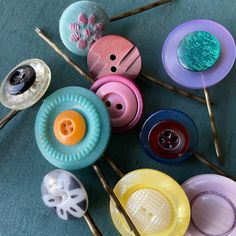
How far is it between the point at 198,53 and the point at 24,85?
0.38 m

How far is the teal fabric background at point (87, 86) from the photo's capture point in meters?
0.83

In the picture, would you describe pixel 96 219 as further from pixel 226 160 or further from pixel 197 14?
pixel 197 14

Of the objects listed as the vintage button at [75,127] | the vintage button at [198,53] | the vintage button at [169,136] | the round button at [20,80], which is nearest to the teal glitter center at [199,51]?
the vintage button at [198,53]

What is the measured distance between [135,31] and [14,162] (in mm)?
419

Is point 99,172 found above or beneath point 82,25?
beneath

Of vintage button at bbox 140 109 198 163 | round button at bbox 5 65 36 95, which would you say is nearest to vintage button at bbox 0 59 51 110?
round button at bbox 5 65 36 95

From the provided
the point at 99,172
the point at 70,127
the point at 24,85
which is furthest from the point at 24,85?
the point at 99,172

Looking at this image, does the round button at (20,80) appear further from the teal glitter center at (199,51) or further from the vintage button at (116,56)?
the teal glitter center at (199,51)

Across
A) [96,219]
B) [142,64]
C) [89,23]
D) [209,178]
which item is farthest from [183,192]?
[89,23]

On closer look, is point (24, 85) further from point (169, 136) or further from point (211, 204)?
point (211, 204)

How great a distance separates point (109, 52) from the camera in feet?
2.75

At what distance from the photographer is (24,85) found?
0.79 metres

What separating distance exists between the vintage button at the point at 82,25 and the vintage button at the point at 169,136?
0.22m

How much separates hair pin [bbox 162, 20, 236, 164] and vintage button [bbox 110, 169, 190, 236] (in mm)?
155
